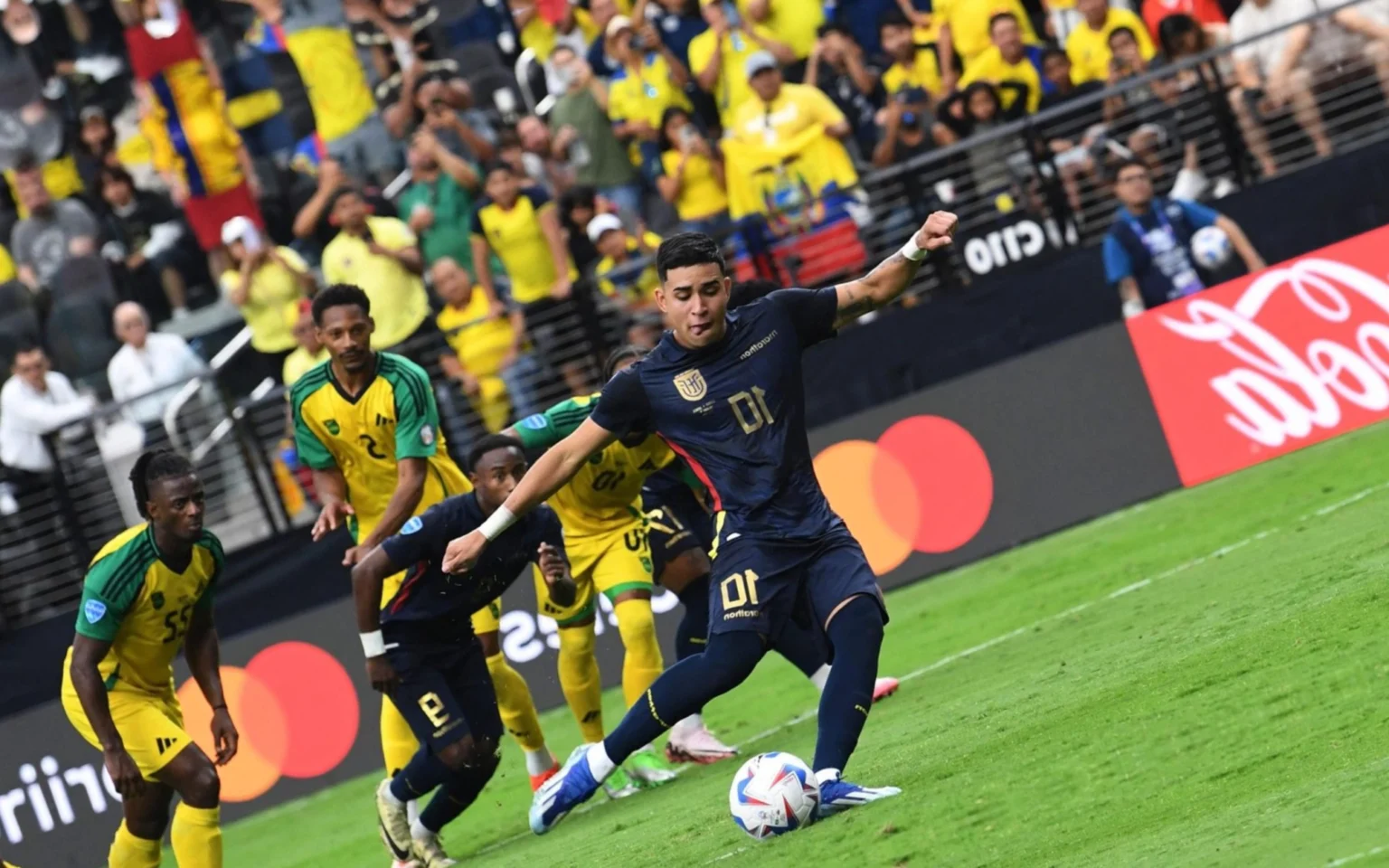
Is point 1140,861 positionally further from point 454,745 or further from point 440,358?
point 440,358

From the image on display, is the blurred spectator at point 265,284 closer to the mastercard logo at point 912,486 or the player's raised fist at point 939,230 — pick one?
the mastercard logo at point 912,486

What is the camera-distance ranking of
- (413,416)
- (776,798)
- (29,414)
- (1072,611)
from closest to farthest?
1. (776,798)
2. (413,416)
3. (1072,611)
4. (29,414)

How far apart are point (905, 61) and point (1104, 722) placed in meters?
10.6

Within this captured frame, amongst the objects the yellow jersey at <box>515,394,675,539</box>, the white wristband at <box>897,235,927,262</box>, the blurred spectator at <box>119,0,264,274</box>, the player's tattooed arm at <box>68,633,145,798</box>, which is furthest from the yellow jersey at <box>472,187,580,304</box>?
the white wristband at <box>897,235,927,262</box>

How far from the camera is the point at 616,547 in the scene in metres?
11.4

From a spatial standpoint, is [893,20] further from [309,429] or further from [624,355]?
[309,429]

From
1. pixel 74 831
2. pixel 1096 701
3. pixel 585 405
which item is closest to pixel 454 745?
pixel 585 405

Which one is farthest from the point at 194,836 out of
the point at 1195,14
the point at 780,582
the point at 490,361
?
the point at 1195,14

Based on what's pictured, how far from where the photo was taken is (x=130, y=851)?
9828 millimetres

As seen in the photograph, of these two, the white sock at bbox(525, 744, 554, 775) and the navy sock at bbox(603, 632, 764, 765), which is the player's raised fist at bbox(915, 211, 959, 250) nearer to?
the navy sock at bbox(603, 632, 764, 765)

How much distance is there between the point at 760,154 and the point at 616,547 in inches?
253

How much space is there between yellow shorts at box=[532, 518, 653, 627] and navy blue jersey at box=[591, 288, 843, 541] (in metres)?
3.45

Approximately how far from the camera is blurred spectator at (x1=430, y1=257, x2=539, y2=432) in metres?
16.2

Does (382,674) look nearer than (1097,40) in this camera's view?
Yes
